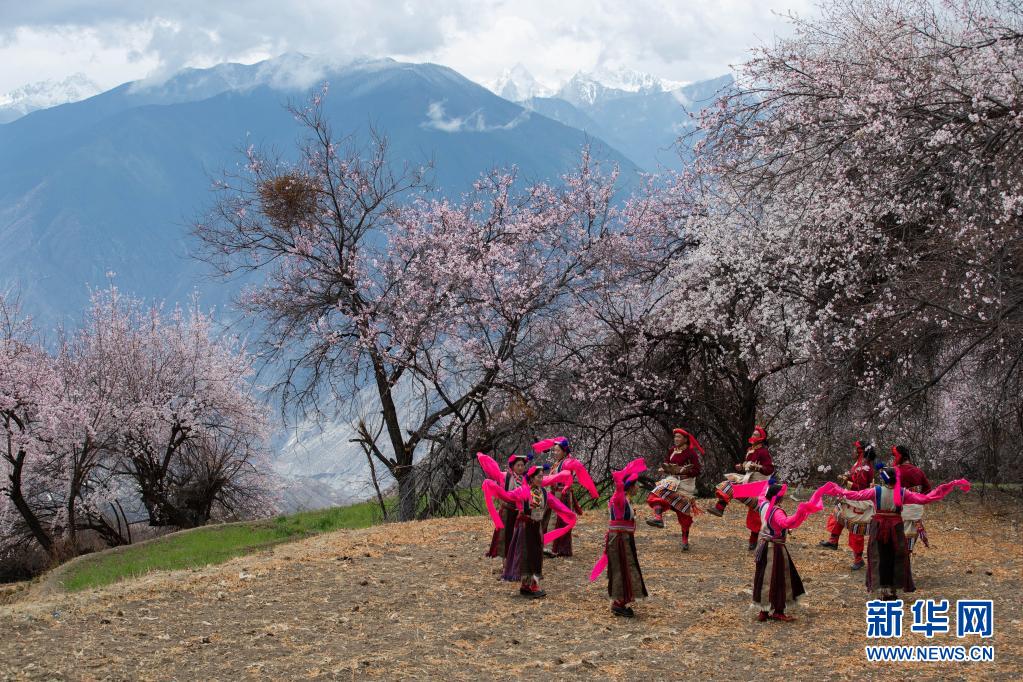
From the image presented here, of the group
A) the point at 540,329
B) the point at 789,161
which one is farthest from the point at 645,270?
the point at 789,161

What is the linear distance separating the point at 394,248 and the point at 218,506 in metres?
13.9

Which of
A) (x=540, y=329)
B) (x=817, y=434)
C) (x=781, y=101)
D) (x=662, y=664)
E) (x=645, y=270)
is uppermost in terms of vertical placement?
(x=781, y=101)

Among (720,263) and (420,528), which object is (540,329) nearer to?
(720,263)

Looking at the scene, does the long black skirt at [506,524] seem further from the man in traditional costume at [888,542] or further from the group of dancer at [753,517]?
the man in traditional costume at [888,542]

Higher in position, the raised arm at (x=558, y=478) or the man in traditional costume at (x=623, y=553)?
the raised arm at (x=558, y=478)

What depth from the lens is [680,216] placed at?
808 inches

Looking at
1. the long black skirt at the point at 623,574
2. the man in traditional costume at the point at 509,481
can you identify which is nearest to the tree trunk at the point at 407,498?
the man in traditional costume at the point at 509,481

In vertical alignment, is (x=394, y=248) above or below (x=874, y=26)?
below

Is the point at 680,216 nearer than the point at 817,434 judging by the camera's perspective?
No

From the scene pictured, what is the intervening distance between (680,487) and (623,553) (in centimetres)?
335

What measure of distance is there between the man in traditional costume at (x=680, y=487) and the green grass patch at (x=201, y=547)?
237 inches

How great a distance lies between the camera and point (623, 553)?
31.4ft

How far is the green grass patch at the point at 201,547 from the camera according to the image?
14656mm

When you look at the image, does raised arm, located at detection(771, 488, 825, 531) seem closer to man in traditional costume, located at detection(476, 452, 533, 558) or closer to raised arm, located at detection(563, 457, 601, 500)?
raised arm, located at detection(563, 457, 601, 500)
